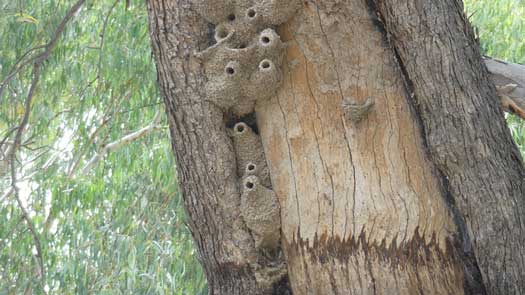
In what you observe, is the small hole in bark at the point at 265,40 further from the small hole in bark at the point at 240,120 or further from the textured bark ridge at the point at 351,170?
the small hole in bark at the point at 240,120

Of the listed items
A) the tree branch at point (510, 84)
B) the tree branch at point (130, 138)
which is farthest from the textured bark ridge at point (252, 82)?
the tree branch at point (130, 138)

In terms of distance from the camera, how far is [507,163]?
233cm

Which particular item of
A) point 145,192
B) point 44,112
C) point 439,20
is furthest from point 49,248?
point 439,20

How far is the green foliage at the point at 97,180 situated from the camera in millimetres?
5332

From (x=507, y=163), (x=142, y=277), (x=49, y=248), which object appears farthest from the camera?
(x=49, y=248)

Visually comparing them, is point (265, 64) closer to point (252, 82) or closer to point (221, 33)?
point (252, 82)

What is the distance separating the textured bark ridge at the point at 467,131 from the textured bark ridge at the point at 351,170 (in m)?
0.07

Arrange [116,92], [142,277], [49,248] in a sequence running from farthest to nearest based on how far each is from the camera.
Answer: [116,92] → [49,248] → [142,277]

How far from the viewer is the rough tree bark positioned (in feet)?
7.57

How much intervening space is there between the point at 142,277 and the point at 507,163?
3334 millimetres

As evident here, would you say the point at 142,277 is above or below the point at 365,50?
below

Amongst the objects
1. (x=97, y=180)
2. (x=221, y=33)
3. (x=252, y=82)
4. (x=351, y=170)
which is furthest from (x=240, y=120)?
(x=97, y=180)

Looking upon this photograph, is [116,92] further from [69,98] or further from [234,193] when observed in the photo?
[234,193]

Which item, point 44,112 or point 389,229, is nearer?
point 389,229
